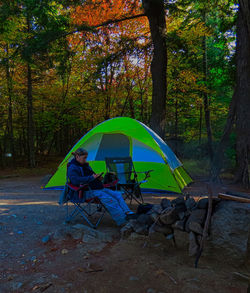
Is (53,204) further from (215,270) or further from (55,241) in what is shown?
(215,270)

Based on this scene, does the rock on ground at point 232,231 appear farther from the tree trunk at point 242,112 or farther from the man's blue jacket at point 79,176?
the tree trunk at point 242,112

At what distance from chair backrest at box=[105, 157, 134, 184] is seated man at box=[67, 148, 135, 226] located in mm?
1161

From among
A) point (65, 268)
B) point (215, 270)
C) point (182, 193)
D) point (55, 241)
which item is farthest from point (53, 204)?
point (215, 270)

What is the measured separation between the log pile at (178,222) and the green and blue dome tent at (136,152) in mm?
2747

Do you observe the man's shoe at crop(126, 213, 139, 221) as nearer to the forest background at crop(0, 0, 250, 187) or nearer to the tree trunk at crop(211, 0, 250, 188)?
Result: the forest background at crop(0, 0, 250, 187)

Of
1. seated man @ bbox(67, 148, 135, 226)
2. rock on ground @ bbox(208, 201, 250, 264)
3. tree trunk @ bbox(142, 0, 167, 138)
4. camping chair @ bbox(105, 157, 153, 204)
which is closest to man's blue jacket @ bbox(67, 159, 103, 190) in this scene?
seated man @ bbox(67, 148, 135, 226)

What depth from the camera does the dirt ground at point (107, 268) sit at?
1869mm

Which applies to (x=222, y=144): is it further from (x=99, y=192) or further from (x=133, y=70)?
(x=133, y=70)

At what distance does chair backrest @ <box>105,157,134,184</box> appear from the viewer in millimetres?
4773

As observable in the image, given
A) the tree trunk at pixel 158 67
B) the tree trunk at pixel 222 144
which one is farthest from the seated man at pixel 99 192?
the tree trunk at pixel 222 144

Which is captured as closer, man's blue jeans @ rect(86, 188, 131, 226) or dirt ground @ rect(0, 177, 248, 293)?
dirt ground @ rect(0, 177, 248, 293)

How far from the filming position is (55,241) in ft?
9.16

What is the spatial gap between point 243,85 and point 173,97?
5.90 meters

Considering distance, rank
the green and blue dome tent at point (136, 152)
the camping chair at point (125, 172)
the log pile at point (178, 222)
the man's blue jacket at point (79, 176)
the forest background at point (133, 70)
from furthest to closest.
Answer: the forest background at point (133, 70)
the green and blue dome tent at point (136, 152)
the camping chair at point (125, 172)
the man's blue jacket at point (79, 176)
the log pile at point (178, 222)
